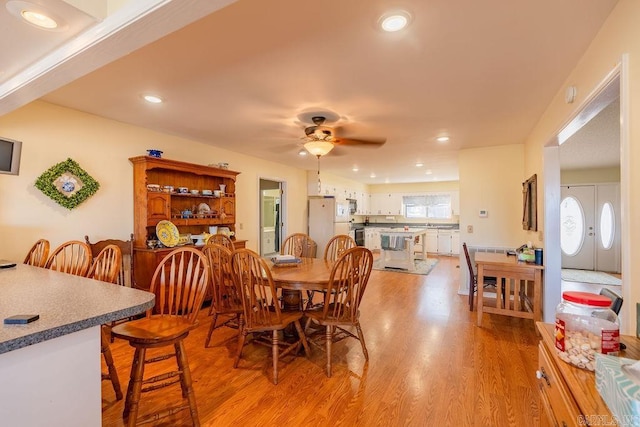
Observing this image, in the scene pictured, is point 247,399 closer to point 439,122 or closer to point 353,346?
point 353,346

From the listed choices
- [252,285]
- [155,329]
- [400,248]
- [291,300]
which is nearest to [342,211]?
[400,248]

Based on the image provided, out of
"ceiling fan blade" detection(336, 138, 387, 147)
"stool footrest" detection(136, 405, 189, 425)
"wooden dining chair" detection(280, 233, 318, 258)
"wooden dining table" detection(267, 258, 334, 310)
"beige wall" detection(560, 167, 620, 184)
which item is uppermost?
"ceiling fan blade" detection(336, 138, 387, 147)

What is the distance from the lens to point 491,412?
187 centimetres

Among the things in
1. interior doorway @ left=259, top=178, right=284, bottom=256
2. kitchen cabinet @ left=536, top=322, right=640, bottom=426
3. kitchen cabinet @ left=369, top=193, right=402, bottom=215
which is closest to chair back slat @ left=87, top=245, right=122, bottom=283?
kitchen cabinet @ left=536, top=322, right=640, bottom=426

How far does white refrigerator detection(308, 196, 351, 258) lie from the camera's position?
268 inches

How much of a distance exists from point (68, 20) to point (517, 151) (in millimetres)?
5047

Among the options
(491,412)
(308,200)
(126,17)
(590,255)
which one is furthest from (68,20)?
(590,255)

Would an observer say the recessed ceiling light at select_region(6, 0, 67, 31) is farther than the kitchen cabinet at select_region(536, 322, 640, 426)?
Yes

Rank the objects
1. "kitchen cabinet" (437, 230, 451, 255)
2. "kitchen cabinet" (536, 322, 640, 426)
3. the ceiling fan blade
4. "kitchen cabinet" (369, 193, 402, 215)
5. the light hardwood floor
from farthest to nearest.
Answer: "kitchen cabinet" (369, 193, 402, 215), "kitchen cabinet" (437, 230, 451, 255), the ceiling fan blade, the light hardwood floor, "kitchen cabinet" (536, 322, 640, 426)

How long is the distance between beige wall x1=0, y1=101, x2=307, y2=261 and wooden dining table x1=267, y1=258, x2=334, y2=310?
1957 millimetres

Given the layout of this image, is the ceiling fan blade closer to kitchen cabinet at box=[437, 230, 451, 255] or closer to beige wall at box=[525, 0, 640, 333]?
beige wall at box=[525, 0, 640, 333]

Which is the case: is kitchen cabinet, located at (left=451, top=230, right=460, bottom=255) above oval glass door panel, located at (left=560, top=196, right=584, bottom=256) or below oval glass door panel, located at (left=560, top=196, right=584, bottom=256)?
below

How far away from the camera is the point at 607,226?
246 inches

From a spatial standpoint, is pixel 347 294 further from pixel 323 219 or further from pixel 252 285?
pixel 323 219
